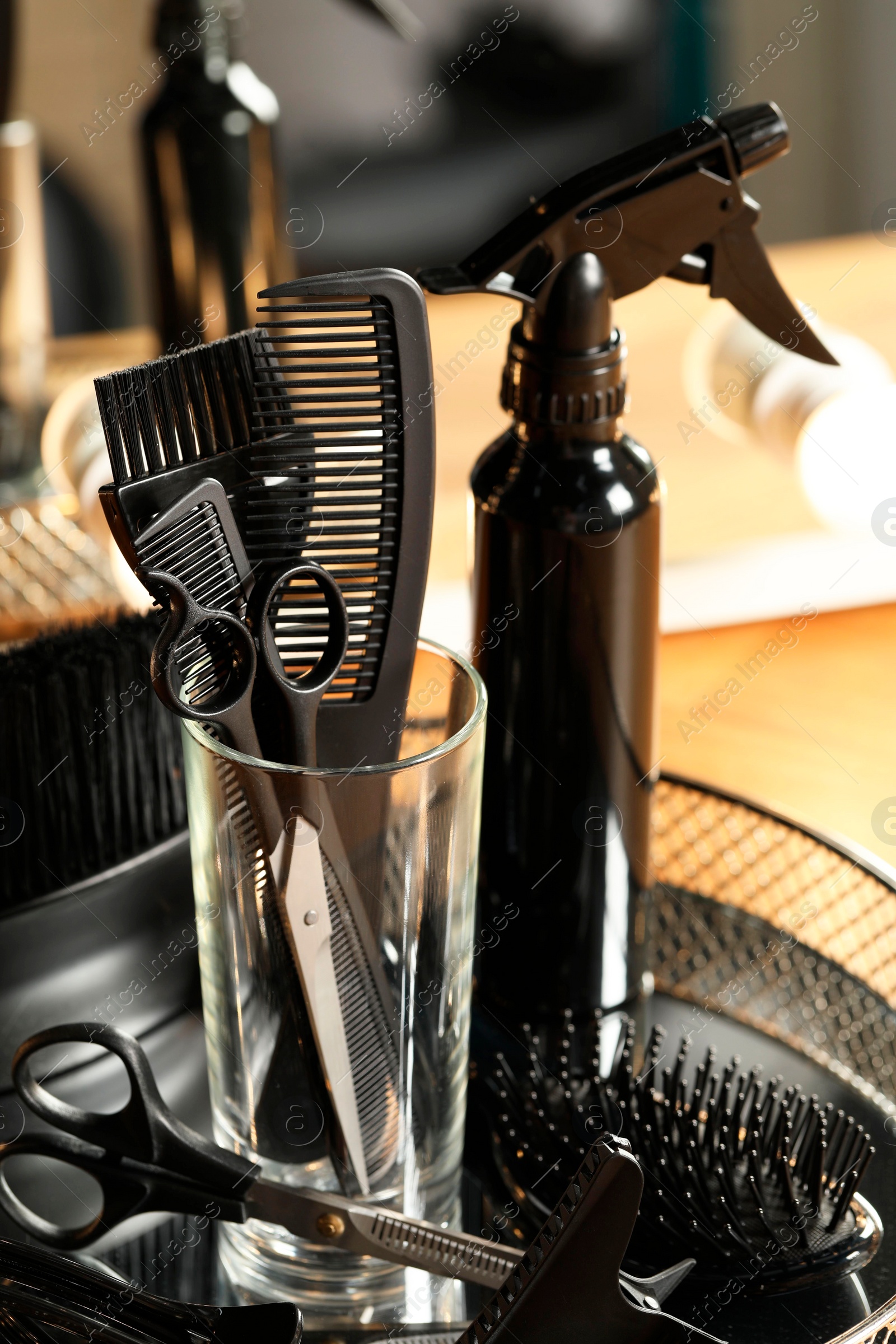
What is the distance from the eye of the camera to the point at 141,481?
9.8 inches

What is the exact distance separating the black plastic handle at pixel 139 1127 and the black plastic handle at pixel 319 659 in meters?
0.08

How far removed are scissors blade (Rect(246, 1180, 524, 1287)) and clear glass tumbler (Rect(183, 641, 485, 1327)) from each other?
0.01 meters


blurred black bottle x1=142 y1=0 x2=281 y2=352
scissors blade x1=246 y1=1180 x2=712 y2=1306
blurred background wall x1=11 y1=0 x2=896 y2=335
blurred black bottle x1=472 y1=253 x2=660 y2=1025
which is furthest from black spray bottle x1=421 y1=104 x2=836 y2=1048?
blurred background wall x1=11 y1=0 x2=896 y2=335

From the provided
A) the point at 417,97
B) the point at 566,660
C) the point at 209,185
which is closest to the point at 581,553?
the point at 566,660

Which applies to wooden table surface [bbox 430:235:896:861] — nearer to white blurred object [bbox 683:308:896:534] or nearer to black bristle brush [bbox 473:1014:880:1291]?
white blurred object [bbox 683:308:896:534]

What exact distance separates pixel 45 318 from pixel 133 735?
16.6 inches

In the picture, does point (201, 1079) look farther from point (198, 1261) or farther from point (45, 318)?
point (45, 318)

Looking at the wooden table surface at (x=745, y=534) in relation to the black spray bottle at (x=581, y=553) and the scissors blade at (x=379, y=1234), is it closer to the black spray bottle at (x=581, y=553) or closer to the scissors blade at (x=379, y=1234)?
the black spray bottle at (x=581, y=553)

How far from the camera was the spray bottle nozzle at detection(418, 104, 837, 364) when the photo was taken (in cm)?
32

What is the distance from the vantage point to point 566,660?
354 millimetres

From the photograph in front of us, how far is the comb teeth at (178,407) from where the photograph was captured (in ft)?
0.81

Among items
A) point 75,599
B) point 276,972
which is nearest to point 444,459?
point 75,599

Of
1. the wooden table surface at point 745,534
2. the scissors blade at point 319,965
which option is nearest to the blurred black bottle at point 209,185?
the wooden table surface at point 745,534

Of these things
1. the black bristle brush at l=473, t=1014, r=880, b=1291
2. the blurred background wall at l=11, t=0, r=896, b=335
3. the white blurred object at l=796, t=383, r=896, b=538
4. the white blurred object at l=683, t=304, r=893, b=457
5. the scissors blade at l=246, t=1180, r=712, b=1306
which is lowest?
the black bristle brush at l=473, t=1014, r=880, b=1291
